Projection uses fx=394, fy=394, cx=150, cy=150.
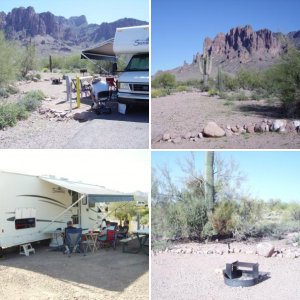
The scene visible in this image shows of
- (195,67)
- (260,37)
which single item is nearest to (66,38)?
(260,37)

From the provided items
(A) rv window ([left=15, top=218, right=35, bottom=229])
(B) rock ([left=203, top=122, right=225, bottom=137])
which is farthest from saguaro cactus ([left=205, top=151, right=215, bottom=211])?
(A) rv window ([left=15, top=218, right=35, bottom=229])

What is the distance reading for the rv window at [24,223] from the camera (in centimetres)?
816

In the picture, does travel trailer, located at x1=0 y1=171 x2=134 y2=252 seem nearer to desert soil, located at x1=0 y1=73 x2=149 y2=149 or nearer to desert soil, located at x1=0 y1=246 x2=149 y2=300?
→ desert soil, located at x1=0 y1=246 x2=149 y2=300

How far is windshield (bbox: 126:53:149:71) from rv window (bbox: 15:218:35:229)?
3.94 metres

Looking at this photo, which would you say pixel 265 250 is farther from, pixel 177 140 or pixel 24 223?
pixel 24 223

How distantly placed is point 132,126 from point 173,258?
2367 millimetres

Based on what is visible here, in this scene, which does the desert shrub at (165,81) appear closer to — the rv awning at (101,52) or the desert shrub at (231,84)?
the desert shrub at (231,84)

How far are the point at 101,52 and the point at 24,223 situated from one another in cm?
540

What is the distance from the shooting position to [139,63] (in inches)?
335

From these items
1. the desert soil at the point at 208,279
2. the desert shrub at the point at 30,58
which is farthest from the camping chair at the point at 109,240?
the desert shrub at the point at 30,58

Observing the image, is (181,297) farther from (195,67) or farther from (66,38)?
(66,38)

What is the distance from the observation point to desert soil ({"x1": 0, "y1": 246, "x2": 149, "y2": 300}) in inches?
207

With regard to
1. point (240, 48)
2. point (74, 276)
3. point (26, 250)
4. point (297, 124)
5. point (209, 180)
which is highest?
point (240, 48)

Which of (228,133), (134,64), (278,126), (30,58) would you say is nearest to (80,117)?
(134,64)
